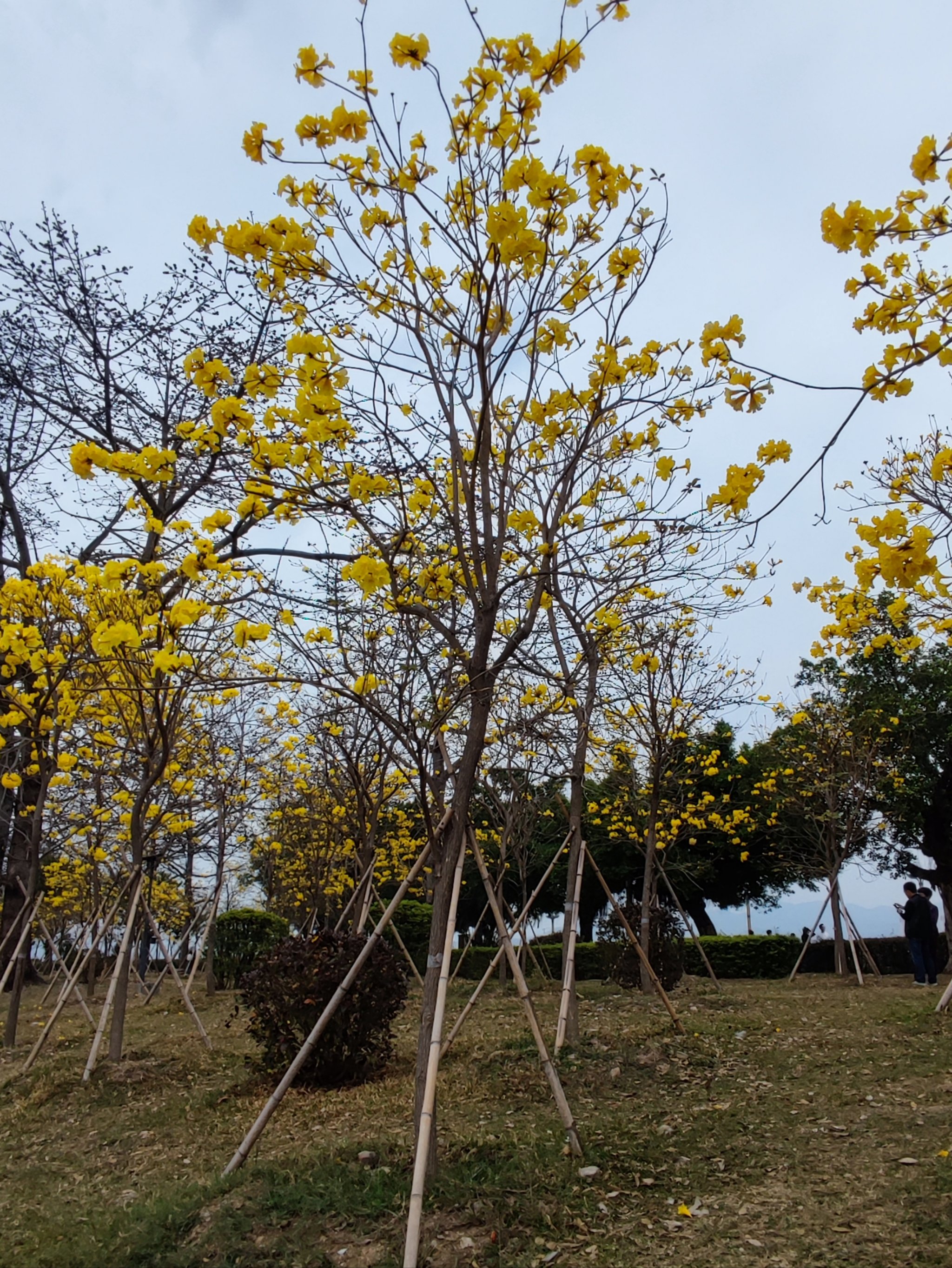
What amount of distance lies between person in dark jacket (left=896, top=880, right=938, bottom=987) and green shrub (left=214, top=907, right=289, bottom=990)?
7787 mm

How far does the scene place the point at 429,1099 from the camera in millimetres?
2920

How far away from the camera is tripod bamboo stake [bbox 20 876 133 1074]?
5973mm

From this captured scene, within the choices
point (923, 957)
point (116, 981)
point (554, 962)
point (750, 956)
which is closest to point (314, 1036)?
point (116, 981)

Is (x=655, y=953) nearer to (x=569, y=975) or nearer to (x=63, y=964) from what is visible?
(x=569, y=975)

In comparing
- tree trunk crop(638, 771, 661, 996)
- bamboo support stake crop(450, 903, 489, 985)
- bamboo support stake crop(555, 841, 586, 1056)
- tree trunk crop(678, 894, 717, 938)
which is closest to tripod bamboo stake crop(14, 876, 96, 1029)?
bamboo support stake crop(450, 903, 489, 985)

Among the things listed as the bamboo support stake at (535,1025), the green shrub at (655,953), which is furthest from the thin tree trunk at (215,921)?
the bamboo support stake at (535,1025)

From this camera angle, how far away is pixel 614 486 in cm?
479

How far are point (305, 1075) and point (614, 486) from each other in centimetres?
389

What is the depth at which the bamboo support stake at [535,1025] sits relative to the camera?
Result: 3.52m

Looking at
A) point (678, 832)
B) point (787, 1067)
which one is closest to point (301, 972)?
point (787, 1067)

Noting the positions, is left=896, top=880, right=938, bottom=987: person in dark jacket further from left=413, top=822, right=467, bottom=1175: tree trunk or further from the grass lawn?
left=413, top=822, right=467, bottom=1175: tree trunk

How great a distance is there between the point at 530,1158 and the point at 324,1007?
2.08 meters

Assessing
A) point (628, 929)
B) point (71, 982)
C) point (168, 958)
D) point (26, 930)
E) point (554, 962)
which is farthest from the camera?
point (554, 962)

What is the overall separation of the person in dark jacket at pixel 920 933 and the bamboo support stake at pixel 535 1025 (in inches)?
294
